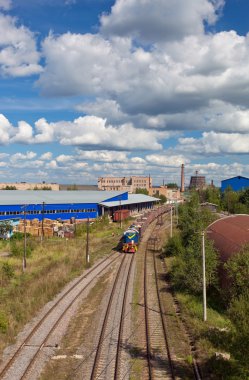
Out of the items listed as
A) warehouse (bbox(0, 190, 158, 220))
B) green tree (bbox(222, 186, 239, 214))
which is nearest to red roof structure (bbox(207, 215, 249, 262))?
warehouse (bbox(0, 190, 158, 220))

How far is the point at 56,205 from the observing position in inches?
2987

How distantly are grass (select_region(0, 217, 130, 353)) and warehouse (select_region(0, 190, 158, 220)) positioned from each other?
17.0m

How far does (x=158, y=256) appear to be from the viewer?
4341 cm

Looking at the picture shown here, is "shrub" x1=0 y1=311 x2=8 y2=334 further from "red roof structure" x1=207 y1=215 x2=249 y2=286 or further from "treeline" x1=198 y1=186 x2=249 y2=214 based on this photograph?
"treeline" x1=198 y1=186 x2=249 y2=214

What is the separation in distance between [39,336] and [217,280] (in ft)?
38.4

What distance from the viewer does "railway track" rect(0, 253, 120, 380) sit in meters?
15.0

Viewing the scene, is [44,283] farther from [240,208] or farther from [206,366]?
[240,208]

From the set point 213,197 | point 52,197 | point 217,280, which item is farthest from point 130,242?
point 213,197

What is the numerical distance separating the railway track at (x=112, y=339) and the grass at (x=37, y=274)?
13.4 ft

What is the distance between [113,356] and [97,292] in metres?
11.2

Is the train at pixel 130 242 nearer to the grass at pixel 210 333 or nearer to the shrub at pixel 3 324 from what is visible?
the grass at pixel 210 333

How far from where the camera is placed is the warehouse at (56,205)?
230ft

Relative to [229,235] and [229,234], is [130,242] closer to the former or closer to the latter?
[229,234]

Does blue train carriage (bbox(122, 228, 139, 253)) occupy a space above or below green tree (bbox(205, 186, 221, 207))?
below
